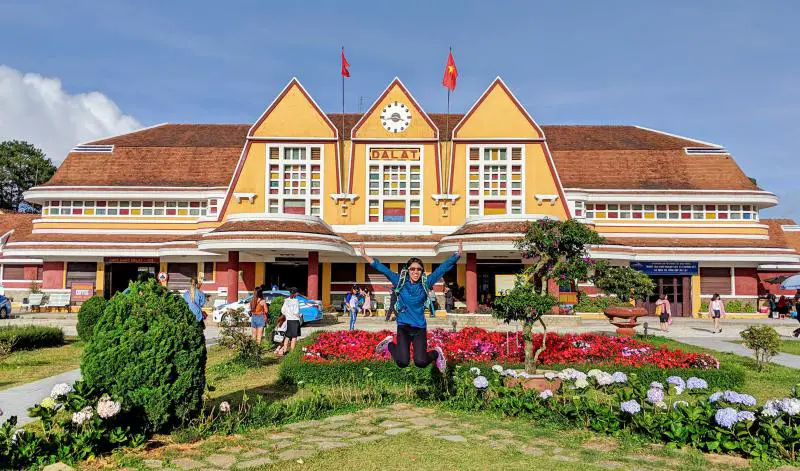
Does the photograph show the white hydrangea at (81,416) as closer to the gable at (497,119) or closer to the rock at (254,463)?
the rock at (254,463)

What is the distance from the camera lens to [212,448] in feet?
22.1

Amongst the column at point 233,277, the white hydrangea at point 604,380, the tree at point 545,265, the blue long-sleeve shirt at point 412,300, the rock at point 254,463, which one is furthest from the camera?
the column at point 233,277

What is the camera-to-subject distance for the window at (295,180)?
3438 centimetres

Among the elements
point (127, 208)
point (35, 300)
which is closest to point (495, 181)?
point (127, 208)

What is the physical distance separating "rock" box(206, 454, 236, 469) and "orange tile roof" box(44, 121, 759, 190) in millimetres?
31784

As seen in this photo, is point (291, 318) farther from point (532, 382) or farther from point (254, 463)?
point (254, 463)

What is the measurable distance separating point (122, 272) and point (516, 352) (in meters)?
30.0

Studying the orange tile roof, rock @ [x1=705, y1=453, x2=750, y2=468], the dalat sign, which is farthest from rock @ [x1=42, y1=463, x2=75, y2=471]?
the orange tile roof

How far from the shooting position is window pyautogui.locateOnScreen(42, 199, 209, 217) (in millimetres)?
36906

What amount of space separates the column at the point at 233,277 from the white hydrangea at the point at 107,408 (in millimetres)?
23566

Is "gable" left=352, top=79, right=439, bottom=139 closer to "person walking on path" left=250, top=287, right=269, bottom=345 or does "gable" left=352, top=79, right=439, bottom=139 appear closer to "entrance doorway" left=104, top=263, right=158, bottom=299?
"entrance doorway" left=104, top=263, right=158, bottom=299

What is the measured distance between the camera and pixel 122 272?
120 ft

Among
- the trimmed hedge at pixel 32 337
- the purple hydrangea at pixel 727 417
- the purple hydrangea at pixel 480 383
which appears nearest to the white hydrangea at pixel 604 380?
the purple hydrangea at pixel 480 383

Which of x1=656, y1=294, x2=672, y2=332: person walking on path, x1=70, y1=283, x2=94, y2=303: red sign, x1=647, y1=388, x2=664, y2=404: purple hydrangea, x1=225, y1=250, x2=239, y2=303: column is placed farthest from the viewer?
x1=70, y1=283, x2=94, y2=303: red sign
